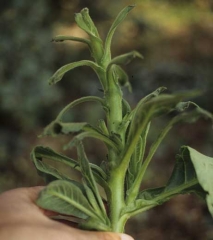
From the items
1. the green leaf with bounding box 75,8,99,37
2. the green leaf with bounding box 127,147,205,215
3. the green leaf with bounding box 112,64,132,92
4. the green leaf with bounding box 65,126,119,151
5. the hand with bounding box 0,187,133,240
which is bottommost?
the green leaf with bounding box 127,147,205,215

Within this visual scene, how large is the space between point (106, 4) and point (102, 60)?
8.17ft

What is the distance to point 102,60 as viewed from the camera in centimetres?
81

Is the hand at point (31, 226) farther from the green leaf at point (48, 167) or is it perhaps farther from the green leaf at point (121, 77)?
the green leaf at point (121, 77)

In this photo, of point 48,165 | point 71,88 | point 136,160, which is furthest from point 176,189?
point 71,88

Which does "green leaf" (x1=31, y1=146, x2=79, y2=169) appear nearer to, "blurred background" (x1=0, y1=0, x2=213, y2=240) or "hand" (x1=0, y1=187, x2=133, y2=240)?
"hand" (x1=0, y1=187, x2=133, y2=240)

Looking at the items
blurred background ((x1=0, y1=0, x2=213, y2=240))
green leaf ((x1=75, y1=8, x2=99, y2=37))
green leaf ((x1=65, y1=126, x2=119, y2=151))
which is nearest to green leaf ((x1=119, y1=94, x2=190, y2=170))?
green leaf ((x1=65, y1=126, x2=119, y2=151))

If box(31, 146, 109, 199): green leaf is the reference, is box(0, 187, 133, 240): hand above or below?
below

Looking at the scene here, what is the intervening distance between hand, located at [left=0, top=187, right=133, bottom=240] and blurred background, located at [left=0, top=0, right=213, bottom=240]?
77.2 inches

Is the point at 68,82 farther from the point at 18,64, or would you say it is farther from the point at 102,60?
the point at 102,60

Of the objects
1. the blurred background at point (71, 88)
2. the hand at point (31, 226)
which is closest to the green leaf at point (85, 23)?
the hand at point (31, 226)

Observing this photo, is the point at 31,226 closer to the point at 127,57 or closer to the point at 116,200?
the point at 116,200

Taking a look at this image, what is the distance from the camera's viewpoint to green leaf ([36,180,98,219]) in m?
0.73

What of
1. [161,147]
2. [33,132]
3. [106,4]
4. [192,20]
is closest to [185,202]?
[161,147]

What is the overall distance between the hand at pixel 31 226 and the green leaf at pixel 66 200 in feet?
0.07
